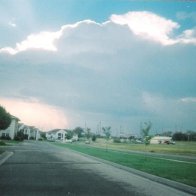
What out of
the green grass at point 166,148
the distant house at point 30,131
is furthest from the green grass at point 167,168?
the distant house at point 30,131

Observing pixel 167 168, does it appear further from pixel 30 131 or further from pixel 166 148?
pixel 30 131

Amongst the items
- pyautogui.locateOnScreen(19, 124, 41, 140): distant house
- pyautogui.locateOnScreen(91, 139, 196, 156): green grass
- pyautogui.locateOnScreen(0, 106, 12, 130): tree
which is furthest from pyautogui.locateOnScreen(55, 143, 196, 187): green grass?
pyautogui.locateOnScreen(19, 124, 41, 140): distant house

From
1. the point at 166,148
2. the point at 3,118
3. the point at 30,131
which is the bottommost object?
the point at 166,148

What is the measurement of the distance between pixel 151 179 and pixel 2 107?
6219 cm

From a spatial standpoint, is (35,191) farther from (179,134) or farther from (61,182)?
(179,134)

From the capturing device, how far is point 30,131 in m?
174

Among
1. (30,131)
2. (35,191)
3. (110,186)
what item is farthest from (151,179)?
(30,131)

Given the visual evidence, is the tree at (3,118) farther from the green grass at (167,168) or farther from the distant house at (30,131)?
the distant house at (30,131)

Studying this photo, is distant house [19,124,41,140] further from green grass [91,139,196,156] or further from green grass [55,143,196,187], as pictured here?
green grass [55,143,196,187]

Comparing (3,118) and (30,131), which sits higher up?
(30,131)

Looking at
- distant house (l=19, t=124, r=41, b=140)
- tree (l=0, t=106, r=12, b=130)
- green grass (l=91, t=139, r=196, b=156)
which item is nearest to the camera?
green grass (l=91, t=139, r=196, b=156)

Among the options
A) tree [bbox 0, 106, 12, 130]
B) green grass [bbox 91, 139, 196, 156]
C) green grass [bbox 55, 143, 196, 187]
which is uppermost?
tree [bbox 0, 106, 12, 130]

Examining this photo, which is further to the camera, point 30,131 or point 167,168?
point 30,131

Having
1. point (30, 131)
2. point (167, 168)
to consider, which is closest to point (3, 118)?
point (167, 168)
